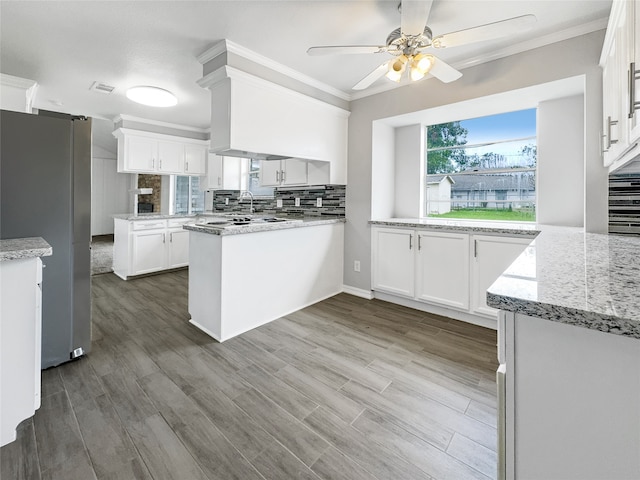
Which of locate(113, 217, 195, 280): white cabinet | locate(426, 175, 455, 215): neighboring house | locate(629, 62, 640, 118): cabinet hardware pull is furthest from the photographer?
locate(113, 217, 195, 280): white cabinet

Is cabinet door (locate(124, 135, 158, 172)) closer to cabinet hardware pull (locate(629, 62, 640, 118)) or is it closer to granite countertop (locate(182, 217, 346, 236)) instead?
granite countertop (locate(182, 217, 346, 236))

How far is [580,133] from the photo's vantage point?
9.12 ft

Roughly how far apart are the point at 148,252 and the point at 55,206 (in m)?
2.69

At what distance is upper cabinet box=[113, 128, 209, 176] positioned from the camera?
15.9 feet

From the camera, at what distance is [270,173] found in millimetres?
4344

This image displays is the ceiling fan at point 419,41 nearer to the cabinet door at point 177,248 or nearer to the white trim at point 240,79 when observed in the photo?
the white trim at point 240,79

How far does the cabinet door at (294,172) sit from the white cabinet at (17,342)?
2847mm

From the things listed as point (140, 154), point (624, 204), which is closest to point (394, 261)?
point (624, 204)

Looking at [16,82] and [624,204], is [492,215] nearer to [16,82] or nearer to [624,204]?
[624,204]

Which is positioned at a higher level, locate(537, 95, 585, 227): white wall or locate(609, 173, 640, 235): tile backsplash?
locate(537, 95, 585, 227): white wall

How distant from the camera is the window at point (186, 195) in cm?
616

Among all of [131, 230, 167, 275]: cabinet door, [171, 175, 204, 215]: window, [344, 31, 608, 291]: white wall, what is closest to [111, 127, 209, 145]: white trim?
[171, 175, 204, 215]: window

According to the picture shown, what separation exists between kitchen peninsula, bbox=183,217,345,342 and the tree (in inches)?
65.9

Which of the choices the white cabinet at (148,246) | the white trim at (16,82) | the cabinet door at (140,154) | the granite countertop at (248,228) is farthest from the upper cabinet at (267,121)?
the cabinet door at (140,154)
